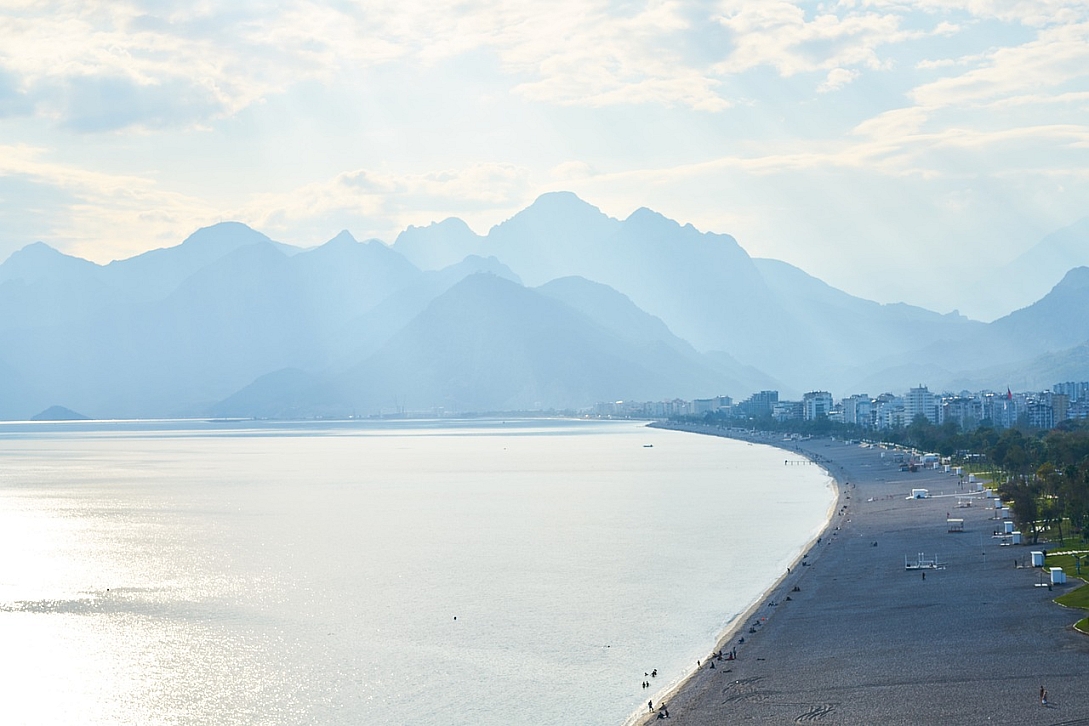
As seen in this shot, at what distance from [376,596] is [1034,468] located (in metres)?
55.5

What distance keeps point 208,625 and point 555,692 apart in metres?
17.5

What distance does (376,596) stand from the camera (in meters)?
53.7

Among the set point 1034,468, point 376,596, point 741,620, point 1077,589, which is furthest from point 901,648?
point 1034,468

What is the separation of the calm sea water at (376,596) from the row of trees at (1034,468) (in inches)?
494

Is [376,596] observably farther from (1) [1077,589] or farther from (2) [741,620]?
(1) [1077,589]

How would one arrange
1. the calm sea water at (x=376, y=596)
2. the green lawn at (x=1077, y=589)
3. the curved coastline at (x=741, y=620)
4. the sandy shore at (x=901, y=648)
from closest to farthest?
the sandy shore at (x=901, y=648), the curved coastline at (x=741, y=620), the calm sea water at (x=376, y=596), the green lawn at (x=1077, y=589)

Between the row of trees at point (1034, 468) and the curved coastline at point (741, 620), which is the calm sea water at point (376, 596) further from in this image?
the row of trees at point (1034, 468)

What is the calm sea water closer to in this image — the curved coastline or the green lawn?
the curved coastline

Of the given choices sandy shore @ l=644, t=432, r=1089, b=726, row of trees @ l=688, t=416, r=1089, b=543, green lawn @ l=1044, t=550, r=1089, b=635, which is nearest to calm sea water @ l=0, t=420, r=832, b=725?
sandy shore @ l=644, t=432, r=1089, b=726

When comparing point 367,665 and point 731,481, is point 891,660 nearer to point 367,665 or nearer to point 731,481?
point 367,665

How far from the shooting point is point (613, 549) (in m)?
68.4

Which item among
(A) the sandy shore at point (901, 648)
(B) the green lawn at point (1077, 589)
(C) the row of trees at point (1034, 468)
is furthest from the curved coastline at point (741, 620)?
(C) the row of trees at point (1034, 468)

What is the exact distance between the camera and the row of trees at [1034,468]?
2240 inches

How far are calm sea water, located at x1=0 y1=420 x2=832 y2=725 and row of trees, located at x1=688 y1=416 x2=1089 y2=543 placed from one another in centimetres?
1255
